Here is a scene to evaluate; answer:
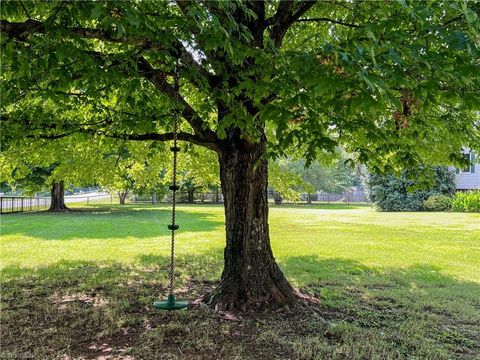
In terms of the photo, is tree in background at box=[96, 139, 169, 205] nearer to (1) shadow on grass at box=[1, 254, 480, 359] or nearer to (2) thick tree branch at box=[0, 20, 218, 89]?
(1) shadow on grass at box=[1, 254, 480, 359]

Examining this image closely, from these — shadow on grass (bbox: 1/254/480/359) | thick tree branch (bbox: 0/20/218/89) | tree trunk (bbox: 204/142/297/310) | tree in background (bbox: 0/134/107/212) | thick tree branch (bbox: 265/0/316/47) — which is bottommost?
shadow on grass (bbox: 1/254/480/359)

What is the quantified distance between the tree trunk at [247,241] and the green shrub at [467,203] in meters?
22.8

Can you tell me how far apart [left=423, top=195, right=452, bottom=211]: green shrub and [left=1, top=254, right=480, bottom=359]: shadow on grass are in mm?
20898

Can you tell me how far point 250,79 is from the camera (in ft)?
13.7

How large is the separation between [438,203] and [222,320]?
25.7 meters

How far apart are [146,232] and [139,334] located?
35.8ft

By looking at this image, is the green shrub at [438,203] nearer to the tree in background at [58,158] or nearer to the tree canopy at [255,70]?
the tree canopy at [255,70]

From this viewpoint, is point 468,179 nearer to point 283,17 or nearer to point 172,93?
point 283,17

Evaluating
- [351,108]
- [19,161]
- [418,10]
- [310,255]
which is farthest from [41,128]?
[310,255]

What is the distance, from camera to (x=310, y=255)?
35.0ft

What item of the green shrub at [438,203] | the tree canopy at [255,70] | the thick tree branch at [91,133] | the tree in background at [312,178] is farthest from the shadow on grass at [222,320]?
the green shrub at [438,203]

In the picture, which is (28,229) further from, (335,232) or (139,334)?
(139,334)

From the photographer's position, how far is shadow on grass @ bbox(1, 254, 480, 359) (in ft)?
14.4

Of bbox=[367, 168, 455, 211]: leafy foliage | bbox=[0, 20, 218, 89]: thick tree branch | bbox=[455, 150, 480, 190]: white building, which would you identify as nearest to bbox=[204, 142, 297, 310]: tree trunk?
bbox=[0, 20, 218, 89]: thick tree branch
